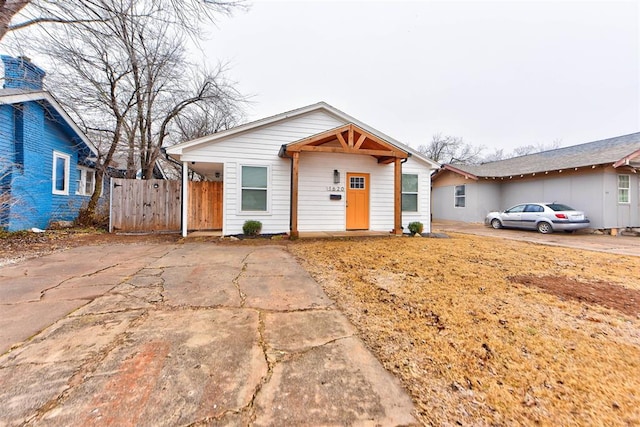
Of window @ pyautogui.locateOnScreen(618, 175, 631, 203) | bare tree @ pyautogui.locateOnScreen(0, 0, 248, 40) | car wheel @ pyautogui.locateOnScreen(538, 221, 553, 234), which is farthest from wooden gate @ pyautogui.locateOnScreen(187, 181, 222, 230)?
window @ pyautogui.locateOnScreen(618, 175, 631, 203)

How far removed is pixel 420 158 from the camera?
29.7 feet

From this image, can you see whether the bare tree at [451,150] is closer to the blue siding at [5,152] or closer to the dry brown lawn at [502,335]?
the dry brown lawn at [502,335]

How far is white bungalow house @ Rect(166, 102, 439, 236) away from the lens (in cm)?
757

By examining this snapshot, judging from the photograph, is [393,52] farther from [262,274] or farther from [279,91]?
[262,274]

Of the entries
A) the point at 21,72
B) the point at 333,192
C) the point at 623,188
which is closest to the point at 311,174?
the point at 333,192

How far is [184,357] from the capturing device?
185 cm

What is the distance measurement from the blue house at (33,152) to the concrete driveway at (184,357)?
6393mm

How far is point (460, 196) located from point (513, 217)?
4.03 metres

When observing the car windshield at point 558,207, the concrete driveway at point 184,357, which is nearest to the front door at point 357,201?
the concrete driveway at point 184,357

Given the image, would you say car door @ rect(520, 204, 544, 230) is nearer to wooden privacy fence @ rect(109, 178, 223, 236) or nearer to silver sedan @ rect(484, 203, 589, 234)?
silver sedan @ rect(484, 203, 589, 234)

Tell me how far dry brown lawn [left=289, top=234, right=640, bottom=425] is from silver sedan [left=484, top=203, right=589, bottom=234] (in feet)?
23.6

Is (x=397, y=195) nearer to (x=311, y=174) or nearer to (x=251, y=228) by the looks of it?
(x=311, y=174)

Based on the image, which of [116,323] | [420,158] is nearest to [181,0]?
[116,323]

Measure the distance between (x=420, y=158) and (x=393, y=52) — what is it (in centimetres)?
770
